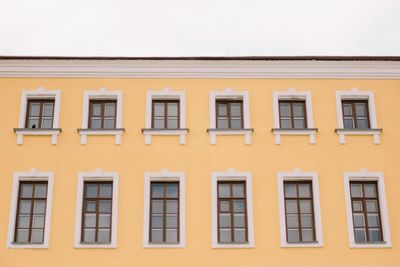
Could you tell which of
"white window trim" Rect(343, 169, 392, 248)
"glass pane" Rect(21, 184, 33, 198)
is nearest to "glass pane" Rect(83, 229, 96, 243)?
"glass pane" Rect(21, 184, 33, 198)

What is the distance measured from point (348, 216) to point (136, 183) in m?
5.88

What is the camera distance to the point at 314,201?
64.5 ft

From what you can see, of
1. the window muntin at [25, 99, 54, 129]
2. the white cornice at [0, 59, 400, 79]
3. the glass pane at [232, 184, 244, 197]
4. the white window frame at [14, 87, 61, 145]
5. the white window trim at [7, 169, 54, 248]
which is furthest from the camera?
the white cornice at [0, 59, 400, 79]

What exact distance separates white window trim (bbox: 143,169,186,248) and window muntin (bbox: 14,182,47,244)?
2.78 m

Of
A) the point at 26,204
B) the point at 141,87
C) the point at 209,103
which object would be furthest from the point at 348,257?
the point at 26,204

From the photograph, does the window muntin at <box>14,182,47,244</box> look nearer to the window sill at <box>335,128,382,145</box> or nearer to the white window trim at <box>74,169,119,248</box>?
the white window trim at <box>74,169,119,248</box>

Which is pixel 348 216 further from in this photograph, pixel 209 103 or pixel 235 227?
pixel 209 103

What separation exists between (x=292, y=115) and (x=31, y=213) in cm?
790

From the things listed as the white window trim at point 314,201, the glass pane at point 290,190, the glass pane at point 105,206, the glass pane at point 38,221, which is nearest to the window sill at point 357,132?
the white window trim at point 314,201

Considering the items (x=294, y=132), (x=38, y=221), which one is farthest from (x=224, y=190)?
(x=38, y=221)

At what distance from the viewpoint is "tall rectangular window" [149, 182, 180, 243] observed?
19.4m

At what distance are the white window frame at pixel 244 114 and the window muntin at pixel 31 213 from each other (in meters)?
4.95

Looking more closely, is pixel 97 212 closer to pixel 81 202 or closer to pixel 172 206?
pixel 81 202

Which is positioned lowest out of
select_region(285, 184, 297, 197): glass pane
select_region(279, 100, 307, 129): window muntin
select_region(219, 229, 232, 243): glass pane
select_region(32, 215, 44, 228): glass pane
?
select_region(219, 229, 232, 243): glass pane
